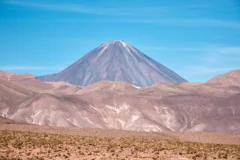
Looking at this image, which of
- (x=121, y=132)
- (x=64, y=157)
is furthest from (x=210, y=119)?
(x=64, y=157)

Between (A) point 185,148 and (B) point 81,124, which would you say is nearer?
(A) point 185,148

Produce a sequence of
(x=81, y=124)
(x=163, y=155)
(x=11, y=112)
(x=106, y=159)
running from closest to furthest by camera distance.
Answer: (x=106, y=159) < (x=163, y=155) < (x=81, y=124) < (x=11, y=112)

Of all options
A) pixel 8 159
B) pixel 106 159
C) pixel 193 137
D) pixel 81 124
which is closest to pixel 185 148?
pixel 106 159

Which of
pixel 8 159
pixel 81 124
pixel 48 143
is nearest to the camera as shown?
pixel 8 159

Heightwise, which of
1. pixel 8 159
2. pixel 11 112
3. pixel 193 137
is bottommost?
pixel 8 159

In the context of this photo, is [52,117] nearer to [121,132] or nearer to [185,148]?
[121,132]

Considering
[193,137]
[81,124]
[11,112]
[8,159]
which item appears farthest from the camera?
[11,112]

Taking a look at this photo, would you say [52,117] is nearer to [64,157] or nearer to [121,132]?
[121,132]

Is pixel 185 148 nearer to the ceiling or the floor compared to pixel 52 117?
nearer to the floor

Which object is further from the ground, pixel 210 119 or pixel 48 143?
pixel 210 119
